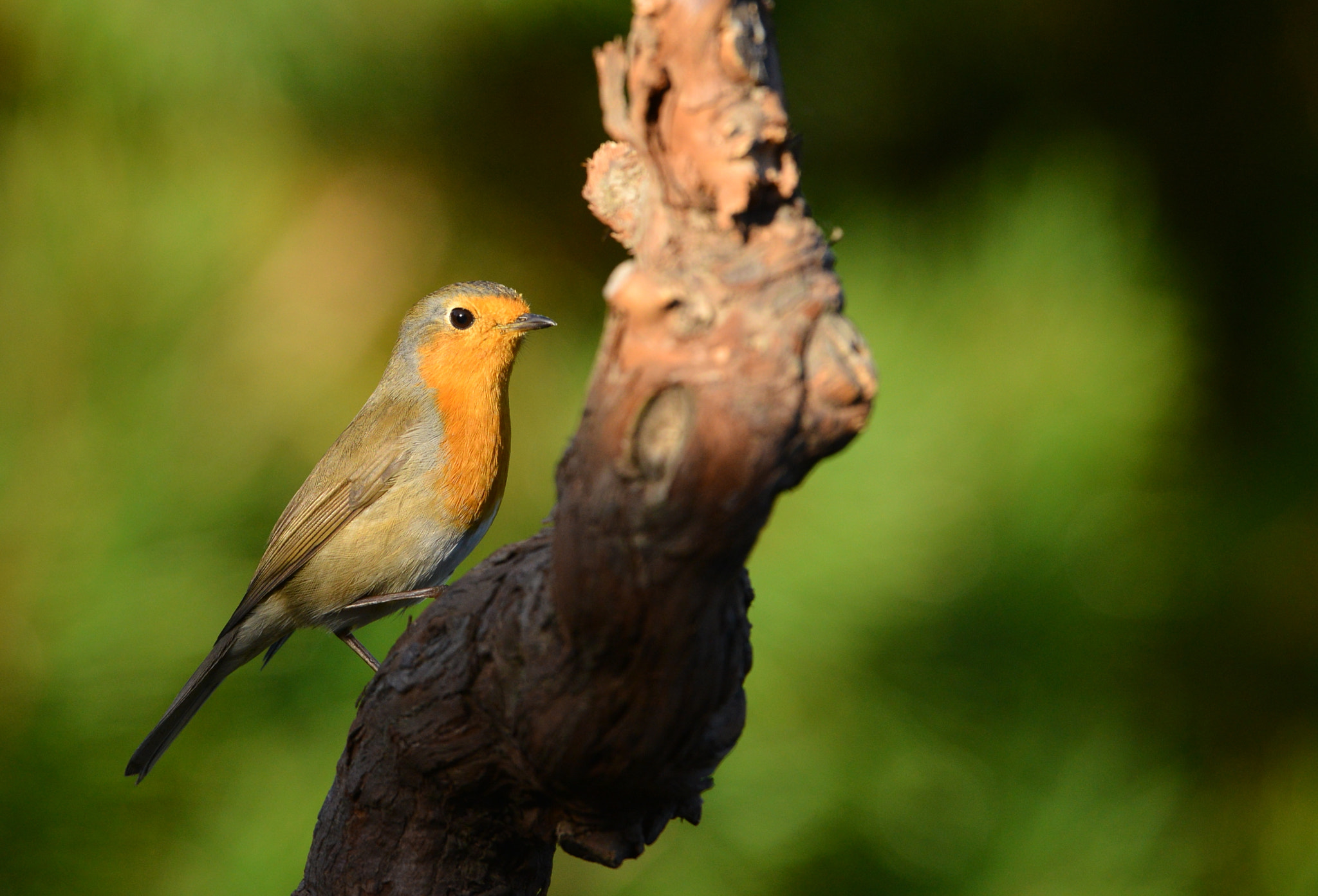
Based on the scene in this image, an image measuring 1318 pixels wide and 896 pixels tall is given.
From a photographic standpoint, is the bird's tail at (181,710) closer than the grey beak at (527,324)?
Yes

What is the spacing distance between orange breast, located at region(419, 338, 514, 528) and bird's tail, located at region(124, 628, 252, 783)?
0.48 metres

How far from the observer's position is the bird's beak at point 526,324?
1.83 metres

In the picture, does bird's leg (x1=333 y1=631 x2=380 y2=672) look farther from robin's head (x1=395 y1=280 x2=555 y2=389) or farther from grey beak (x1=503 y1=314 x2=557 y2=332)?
grey beak (x1=503 y1=314 x2=557 y2=332)

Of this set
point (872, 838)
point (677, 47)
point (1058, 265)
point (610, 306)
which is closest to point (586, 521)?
point (610, 306)

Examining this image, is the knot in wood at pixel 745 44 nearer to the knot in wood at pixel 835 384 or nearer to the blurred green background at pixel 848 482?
the knot in wood at pixel 835 384

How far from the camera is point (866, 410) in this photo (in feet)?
2.35

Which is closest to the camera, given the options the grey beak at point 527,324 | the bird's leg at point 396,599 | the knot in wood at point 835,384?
the knot in wood at point 835,384

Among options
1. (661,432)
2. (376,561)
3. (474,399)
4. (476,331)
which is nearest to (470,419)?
(474,399)

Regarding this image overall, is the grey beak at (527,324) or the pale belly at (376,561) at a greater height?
the grey beak at (527,324)

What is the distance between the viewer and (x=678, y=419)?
738 millimetres

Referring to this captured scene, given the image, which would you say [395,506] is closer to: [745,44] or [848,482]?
[848,482]

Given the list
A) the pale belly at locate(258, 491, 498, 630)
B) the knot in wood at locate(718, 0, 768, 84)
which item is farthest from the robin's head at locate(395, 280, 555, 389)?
the knot in wood at locate(718, 0, 768, 84)

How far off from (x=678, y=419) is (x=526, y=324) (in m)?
1.16

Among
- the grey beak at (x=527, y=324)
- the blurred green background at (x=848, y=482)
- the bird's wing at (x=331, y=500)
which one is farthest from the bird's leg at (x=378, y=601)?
the grey beak at (x=527, y=324)
